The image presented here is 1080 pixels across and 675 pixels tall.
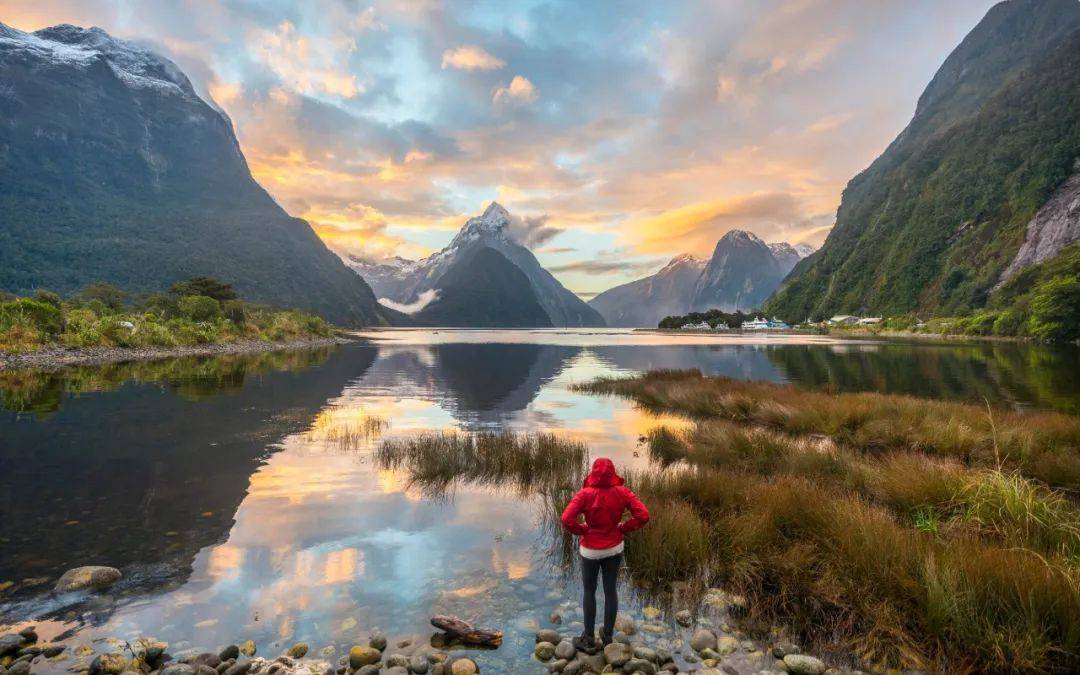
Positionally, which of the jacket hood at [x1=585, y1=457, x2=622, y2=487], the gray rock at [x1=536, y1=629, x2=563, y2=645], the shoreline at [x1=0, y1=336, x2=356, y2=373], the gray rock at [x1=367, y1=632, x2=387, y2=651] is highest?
the shoreline at [x1=0, y1=336, x2=356, y2=373]

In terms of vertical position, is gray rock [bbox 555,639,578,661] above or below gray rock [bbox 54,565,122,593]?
below

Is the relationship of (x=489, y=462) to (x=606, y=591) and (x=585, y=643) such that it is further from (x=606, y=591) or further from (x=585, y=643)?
(x=585, y=643)

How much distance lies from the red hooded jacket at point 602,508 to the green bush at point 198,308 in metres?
86.8

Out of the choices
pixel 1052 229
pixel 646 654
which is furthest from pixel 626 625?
pixel 1052 229

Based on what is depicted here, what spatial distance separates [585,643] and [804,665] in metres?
2.62

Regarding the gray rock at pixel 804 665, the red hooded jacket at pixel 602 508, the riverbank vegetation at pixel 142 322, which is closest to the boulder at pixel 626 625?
the red hooded jacket at pixel 602 508

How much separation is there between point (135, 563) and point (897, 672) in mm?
11925

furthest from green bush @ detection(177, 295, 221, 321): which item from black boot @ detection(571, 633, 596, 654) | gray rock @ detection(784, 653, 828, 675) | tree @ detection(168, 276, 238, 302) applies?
gray rock @ detection(784, 653, 828, 675)

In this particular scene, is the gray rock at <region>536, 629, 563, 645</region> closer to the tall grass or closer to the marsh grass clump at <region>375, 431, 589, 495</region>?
the marsh grass clump at <region>375, 431, 589, 495</region>

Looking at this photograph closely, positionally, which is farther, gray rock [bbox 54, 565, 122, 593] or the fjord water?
gray rock [bbox 54, 565, 122, 593]

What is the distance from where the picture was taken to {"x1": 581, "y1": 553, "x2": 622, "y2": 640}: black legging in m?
7.11

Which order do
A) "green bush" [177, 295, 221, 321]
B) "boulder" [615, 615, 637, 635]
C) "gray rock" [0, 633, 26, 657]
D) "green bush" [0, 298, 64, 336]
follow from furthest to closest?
"green bush" [177, 295, 221, 321] < "green bush" [0, 298, 64, 336] < "boulder" [615, 615, 637, 635] < "gray rock" [0, 633, 26, 657]

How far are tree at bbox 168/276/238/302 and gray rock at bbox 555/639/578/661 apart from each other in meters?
97.0

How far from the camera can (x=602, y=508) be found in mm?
7074
